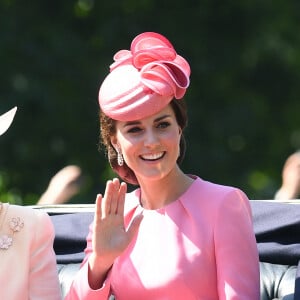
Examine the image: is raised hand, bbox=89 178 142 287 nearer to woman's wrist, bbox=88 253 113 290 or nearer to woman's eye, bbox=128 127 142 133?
woman's wrist, bbox=88 253 113 290

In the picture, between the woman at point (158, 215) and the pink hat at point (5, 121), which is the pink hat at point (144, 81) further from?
the pink hat at point (5, 121)

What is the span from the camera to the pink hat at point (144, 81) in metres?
4.49

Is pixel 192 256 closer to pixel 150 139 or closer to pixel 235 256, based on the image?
pixel 235 256

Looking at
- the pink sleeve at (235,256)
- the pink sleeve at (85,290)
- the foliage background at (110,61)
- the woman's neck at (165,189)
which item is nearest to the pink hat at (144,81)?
the woman's neck at (165,189)

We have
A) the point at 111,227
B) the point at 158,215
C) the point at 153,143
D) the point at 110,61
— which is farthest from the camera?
the point at 110,61

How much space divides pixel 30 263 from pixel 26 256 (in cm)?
2

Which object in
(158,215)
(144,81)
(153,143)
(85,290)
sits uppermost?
(144,81)

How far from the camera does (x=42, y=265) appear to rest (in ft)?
14.6

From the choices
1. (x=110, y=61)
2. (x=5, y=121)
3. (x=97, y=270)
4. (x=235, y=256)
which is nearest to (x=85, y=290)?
(x=97, y=270)

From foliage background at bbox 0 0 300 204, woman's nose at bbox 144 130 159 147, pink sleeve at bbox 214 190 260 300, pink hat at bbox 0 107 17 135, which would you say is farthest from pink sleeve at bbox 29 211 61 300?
foliage background at bbox 0 0 300 204

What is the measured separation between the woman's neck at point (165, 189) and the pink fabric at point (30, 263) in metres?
0.32

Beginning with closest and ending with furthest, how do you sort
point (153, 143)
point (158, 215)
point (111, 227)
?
1. point (111, 227)
2. point (153, 143)
3. point (158, 215)

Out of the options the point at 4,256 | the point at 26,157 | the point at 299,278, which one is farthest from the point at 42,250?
the point at 26,157

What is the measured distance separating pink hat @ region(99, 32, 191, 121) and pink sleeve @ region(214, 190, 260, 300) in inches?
14.3
